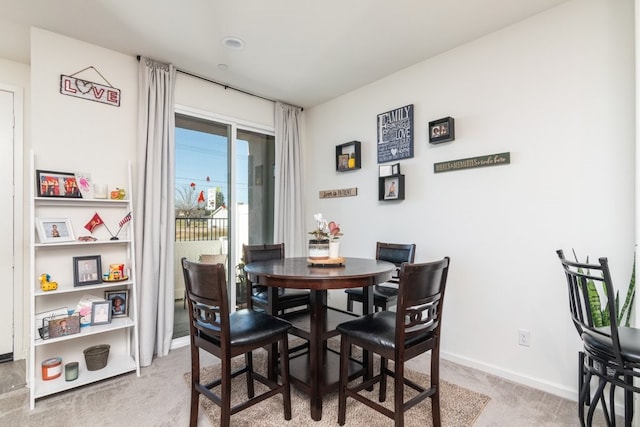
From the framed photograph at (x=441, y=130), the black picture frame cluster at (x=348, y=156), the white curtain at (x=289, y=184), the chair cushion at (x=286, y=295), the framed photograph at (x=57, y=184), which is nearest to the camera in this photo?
the framed photograph at (x=57, y=184)

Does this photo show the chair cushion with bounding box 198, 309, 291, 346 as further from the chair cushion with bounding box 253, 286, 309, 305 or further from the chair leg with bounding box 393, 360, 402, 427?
the chair leg with bounding box 393, 360, 402, 427

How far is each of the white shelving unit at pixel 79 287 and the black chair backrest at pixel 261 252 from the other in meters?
0.92

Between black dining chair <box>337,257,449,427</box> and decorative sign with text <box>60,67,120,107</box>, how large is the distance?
2756 mm

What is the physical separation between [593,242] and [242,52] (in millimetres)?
3078

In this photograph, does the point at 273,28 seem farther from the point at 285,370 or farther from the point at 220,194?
the point at 285,370

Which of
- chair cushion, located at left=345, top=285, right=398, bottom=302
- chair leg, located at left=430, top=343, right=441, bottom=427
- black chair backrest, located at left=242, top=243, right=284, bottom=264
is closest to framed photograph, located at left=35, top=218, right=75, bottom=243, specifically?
black chair backrest, located at left=242, top=243, right=284, bottom=264

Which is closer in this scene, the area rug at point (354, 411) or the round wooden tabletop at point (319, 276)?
the round wooden tabletop at point (319, 276)

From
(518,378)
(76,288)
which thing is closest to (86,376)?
(76,288)

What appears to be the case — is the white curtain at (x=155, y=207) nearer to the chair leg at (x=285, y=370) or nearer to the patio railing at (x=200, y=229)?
the patio railing at (x=200, y=229)

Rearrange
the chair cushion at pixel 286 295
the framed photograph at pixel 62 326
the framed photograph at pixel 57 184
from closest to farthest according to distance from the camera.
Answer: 1. the framed photograph at pixel 62 326
2. the framed photograph at pixel 57 184
3. the chair cushion at pixel 286 295

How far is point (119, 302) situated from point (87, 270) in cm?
37

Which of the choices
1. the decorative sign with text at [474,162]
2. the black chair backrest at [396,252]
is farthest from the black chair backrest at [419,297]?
the decorative sign with text at [474,162]

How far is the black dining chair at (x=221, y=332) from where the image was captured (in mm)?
1673

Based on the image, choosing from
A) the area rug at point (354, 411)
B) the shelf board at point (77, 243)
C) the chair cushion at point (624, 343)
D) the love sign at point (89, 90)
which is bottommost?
the area rug at point (354, 411)
